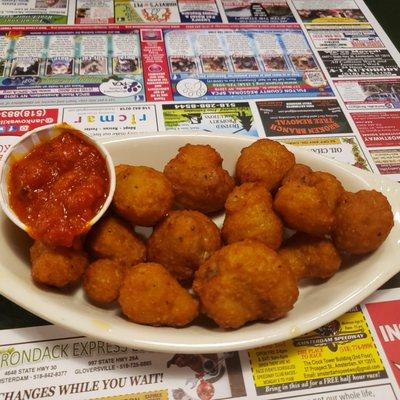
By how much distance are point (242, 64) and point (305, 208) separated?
1008 millimetres

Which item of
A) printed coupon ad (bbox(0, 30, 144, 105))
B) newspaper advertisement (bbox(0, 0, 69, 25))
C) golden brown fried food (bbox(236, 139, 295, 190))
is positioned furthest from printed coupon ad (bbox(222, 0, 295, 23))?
golden brown fried food (bbox(236, 139, 295, 190))

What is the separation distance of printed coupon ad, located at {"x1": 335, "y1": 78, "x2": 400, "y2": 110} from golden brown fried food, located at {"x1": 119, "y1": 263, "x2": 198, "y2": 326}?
1085mm

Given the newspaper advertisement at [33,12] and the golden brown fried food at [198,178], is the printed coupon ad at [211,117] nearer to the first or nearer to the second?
the golden brown fried food at [198,178]

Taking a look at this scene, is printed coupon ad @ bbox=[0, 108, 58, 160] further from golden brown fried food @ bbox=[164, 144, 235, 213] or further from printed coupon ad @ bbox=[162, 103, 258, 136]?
golden brown fried food @ bbox=[164, 144, 235, 213]

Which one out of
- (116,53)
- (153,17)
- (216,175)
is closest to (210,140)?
(216,175)

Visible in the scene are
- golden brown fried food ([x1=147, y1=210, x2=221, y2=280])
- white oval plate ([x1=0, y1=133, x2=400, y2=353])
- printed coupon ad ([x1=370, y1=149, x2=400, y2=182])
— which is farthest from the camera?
printed coupon ad ([x1=370, y1=149, x2=400, y2=182])

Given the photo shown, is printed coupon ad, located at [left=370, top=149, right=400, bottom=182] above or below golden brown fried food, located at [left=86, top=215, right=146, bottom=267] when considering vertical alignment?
above

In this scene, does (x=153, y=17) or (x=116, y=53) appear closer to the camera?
(x=116, y=53)

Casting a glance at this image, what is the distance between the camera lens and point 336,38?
200 cm

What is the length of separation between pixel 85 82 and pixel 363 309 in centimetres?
A: 120

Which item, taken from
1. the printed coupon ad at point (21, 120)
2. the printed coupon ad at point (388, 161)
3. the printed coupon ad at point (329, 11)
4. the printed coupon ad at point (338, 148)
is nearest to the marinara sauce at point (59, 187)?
the printed coupon ad at point (21, 120)

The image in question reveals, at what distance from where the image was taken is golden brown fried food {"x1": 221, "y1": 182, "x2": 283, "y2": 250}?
1.02m

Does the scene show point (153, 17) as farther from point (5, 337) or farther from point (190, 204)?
point (5, 337)

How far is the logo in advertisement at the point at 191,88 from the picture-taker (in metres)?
1.69
